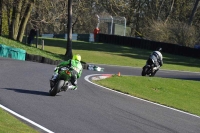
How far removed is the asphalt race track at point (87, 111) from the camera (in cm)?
1112

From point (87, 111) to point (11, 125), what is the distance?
3.19m

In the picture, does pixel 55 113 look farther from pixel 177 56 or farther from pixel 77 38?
pixel 77 38

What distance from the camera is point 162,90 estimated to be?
20797 millimetres

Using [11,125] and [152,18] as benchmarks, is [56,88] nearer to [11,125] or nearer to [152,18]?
[11,125]

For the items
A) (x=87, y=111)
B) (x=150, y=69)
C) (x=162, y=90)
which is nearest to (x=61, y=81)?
(x=87, y=111)

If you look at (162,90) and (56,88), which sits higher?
(56,88)

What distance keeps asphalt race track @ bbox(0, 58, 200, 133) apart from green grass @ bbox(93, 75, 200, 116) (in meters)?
1.33

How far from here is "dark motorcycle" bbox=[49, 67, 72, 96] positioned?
14266 millimetres

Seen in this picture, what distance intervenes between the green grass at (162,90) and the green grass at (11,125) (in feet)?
23.9

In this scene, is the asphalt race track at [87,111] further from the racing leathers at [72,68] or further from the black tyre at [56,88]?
the racing leathers at [72,68]

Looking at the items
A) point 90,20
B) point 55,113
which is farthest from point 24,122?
point 90,20

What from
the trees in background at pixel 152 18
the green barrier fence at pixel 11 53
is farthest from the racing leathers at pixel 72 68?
the trees in background at pixel 152 18

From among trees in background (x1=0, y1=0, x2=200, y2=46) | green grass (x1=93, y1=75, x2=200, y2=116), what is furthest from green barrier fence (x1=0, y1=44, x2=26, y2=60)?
trees in background (x1=0, y1=0, x2=200, y2=46)

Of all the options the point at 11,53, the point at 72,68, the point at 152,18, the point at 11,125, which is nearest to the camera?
the point at 11,125
